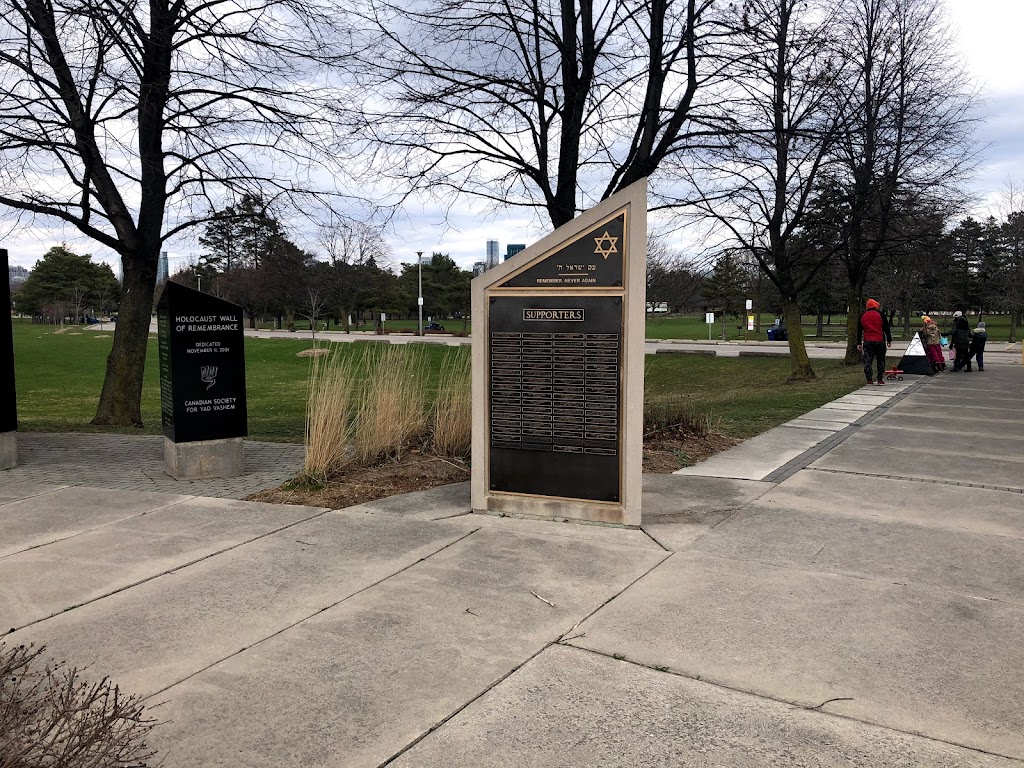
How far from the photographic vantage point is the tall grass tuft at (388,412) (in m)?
8.36

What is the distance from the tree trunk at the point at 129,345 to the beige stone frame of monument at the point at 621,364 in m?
8.59

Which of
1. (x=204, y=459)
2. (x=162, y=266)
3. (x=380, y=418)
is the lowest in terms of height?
(x=204, y=459)

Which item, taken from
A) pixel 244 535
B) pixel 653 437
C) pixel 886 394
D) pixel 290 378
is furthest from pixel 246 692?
pixel 290 378

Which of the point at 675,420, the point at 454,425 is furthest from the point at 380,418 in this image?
the point at 675,420

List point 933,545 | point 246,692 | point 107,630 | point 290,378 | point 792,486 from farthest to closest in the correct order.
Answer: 1. point 290,378
2. point 792,486
3. point 933,545
4. point 107,630
5. point 246,692

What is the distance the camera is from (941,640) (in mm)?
3924

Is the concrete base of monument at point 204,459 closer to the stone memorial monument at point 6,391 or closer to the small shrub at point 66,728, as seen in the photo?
the stone memorial monument at point 6,391

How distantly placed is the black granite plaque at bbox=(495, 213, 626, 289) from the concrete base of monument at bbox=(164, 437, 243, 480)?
3.87m

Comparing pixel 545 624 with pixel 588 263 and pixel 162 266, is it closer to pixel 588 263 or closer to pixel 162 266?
pixel 588 263

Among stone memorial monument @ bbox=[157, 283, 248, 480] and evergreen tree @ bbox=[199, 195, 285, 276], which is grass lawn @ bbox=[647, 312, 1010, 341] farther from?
stone memorial monument @ bbox=[157, 283, 248, 480]

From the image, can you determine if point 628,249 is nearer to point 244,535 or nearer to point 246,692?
point 244,535

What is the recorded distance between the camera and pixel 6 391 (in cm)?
841

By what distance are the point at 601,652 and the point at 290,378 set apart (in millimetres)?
25672

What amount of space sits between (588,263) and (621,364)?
82 cm
